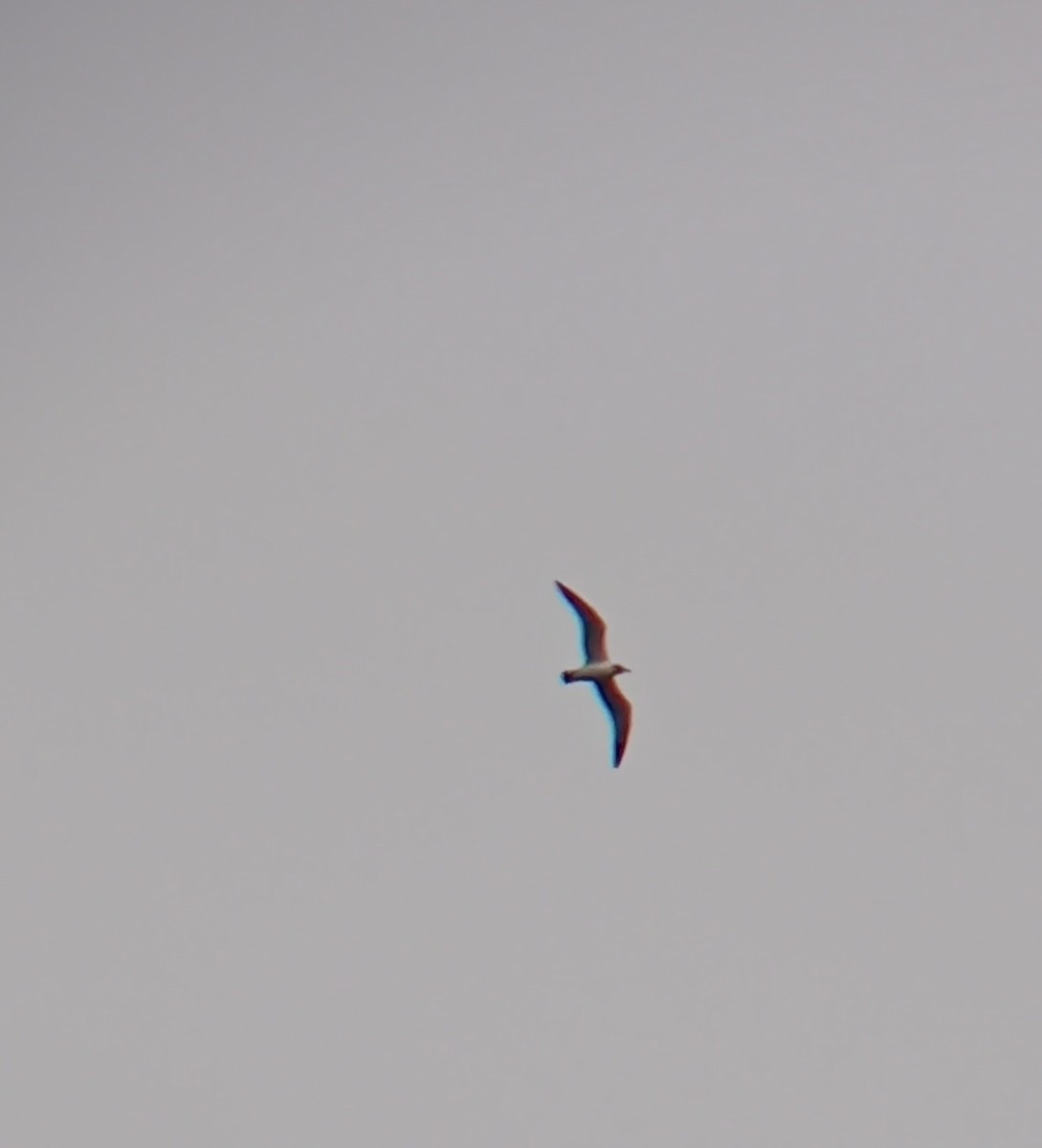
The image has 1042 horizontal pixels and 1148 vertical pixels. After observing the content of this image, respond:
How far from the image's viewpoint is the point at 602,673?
52.8 metres

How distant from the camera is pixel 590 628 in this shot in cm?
5203

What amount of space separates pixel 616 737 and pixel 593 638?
2.42 metres

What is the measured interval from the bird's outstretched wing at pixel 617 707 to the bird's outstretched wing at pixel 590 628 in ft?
2.45

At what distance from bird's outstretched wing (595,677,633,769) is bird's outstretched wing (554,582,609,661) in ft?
2.45

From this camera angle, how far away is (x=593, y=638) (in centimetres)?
5231

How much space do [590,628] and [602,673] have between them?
1.29 metres

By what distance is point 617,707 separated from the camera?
176 feet

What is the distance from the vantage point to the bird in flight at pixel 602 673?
170ft

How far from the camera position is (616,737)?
175 feet

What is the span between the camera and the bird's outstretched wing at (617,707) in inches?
2094

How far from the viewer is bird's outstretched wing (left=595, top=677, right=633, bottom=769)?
53.2 meters

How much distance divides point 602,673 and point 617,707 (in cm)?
106

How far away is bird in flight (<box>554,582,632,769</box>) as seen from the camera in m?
51.8

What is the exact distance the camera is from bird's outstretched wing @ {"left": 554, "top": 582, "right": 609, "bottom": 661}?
50.9 meters
